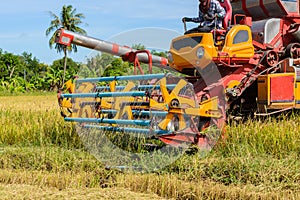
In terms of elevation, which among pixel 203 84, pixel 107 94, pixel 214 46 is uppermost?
pixel 214 46

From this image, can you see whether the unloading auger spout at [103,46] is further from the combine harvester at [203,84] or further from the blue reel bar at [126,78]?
the blue reel bar at [126,78]

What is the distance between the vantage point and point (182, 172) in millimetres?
4906

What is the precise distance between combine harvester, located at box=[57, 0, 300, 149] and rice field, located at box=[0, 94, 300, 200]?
333 millimetres

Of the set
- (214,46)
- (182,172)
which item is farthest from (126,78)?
(182,172)

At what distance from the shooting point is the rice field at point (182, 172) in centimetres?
423

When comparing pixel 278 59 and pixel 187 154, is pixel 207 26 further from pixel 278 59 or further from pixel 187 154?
pixel 187 154

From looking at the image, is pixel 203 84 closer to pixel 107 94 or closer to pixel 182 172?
pixel 107 94

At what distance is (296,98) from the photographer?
6.46 m

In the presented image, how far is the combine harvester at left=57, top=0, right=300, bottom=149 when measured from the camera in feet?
17.6

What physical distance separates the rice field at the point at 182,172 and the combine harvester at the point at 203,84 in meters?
0.33

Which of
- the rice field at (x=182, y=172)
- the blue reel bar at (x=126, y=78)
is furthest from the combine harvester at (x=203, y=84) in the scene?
the rice field at (x=182, y=172)

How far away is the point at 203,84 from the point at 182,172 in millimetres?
1727

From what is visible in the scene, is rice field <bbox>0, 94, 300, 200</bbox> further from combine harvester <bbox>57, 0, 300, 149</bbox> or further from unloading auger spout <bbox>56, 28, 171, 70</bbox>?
unloading auger spout <bbox>56, 28, 171, 70</bbox>

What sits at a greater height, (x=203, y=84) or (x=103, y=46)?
(x=103, y=46)
